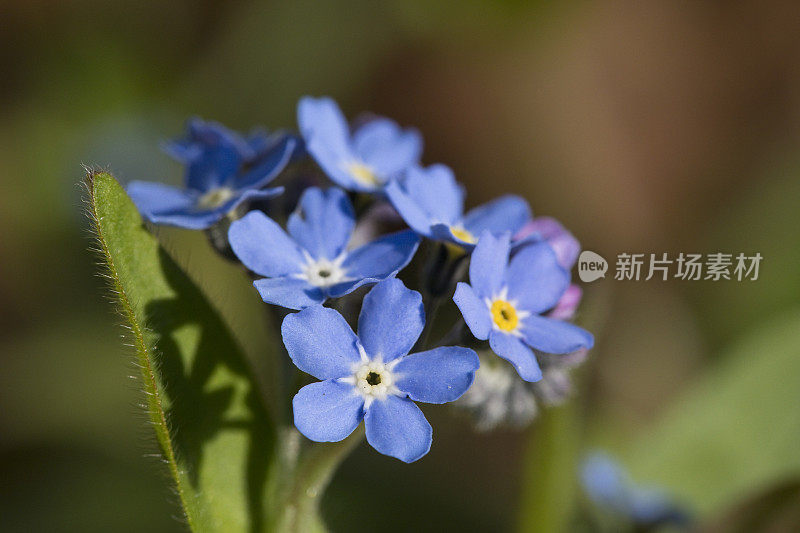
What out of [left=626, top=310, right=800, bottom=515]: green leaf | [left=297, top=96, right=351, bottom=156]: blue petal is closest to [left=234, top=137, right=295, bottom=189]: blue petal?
[left=297, top=96, right=351, bottom=156]: blue petal

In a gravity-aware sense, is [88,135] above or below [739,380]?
above

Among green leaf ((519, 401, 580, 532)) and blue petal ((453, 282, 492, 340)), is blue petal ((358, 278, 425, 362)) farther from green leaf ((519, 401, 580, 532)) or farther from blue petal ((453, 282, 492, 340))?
green leaf ((519, 401, 580, 532))

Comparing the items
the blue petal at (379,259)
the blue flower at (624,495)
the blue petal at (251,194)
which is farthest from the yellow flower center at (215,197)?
the blue flower at (624,495)

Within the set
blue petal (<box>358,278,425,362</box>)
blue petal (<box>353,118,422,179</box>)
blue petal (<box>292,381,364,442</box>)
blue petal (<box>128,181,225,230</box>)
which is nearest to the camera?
blue petal (<box>292,381,364,442</box>)

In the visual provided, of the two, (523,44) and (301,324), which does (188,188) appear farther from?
(523,44)

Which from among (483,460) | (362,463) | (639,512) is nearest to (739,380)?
(639,512)

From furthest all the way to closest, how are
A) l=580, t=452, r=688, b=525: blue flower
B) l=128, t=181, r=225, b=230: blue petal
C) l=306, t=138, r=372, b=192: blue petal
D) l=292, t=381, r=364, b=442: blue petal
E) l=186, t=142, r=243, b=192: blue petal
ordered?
l=580, t=452, r=688, b=525: blue flower, l=186, t=142, r=243, b=192: blue petal, l=306, t=138, r=372, b=192: blue petal, l=128, t=181, r=225, b=230: blue petal, l=292, t=381, r=364, b=442: blue petal

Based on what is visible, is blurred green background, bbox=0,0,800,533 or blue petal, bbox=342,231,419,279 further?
blurred green background, bbox=0,0,800,533
